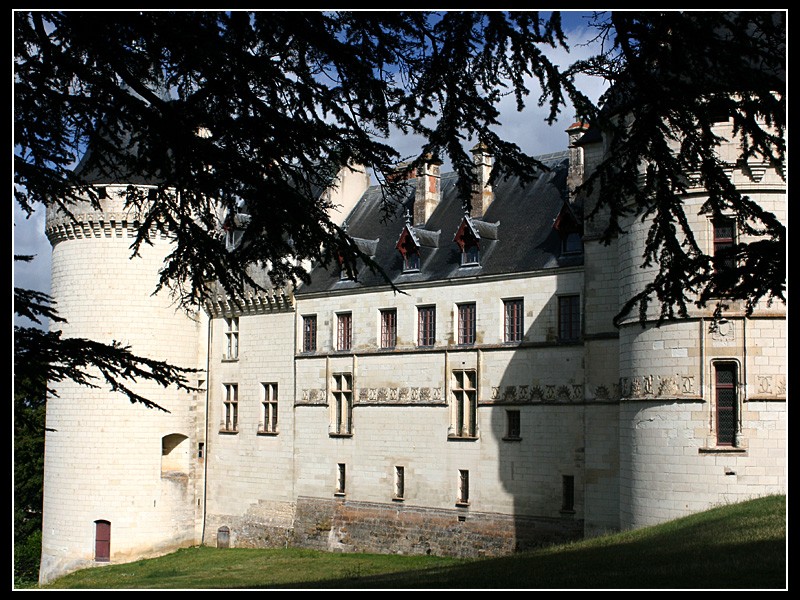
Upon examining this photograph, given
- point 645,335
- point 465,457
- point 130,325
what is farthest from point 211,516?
point 645,335

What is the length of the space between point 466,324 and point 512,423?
8.84ft

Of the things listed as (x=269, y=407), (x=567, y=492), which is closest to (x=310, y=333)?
(x=269, y=407)

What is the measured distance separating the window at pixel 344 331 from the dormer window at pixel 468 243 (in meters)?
3.83

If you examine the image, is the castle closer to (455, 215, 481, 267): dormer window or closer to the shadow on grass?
(455, 215, 481, 267): dormer window

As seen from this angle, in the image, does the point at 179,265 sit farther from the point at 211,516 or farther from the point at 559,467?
the point at 211,516

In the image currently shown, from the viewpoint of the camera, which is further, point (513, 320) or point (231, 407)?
point (231, 407)

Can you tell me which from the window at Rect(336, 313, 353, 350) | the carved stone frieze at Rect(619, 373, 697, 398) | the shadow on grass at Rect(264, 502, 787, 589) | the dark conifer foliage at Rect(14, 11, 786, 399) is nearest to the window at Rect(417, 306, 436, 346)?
the window at Rect(336, 313, 353, 350)

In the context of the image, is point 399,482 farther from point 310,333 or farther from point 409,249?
point 409,249

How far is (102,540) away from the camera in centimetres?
3269

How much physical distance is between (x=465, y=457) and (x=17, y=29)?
63.7 ft

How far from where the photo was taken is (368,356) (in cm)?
3008

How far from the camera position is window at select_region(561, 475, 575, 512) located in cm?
2528

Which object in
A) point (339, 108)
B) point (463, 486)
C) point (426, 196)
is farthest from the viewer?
point (426, 196)
